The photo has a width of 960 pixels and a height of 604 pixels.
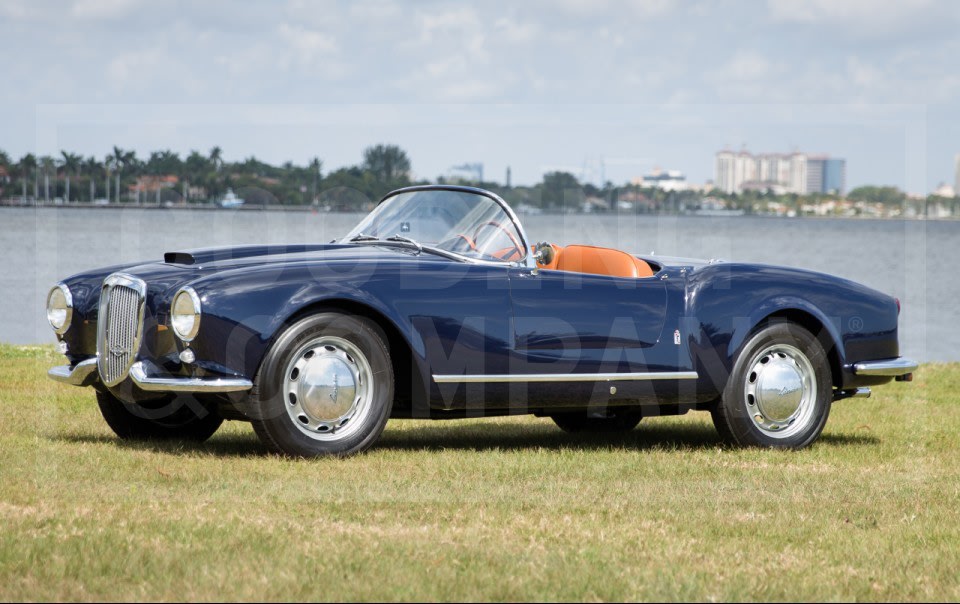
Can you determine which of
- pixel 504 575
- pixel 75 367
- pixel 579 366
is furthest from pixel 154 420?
pixel 504 575

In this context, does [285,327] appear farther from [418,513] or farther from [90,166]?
[90,166]

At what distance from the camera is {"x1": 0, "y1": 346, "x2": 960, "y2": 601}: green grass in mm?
4125

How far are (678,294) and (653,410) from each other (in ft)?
2.37

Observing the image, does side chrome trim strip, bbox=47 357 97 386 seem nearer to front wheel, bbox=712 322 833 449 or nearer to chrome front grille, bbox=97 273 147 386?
chrome front grille, bbox=97 273 147 386

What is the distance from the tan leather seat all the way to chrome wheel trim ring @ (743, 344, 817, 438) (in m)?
0.88

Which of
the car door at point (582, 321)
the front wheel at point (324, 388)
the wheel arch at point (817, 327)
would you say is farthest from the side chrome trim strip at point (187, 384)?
the wheel arch at point (817, 327)

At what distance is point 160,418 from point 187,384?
1317mm

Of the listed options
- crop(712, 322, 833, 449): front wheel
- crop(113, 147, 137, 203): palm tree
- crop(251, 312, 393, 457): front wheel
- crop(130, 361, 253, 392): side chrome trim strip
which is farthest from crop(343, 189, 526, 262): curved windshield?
crop(113, 147, 137, 203): palm tree

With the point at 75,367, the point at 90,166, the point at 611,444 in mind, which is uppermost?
the point at 90,166

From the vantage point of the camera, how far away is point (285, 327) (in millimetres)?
6340

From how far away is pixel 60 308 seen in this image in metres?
7.25

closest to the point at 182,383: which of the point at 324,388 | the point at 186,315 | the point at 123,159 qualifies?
the point at 186,315

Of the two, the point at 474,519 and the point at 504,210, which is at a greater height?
the point at 504,210

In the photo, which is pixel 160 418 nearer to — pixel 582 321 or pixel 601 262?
pixel 582 321
